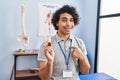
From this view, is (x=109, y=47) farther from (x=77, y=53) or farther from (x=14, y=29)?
(x=14, y=29)

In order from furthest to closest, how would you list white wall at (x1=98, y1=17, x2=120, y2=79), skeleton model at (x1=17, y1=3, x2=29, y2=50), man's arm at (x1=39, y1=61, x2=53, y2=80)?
skeleton model at (x1=17, y1=3, x2=29, y2=50), white wall at (x1=98, y1=17, x2=120, y2=79), man's arm at (x1=39, y1=61, x2=53, y2=80)

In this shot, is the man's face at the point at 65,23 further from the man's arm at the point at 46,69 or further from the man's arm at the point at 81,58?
the man's arm at the point at 46,69

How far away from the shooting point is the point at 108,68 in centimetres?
261

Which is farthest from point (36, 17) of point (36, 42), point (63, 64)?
point (63, 64)

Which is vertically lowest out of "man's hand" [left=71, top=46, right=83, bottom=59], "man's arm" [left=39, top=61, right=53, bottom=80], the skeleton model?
"man's arm" [left=39, top=61, right=53, bottom=80]

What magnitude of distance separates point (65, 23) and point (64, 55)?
0.26m

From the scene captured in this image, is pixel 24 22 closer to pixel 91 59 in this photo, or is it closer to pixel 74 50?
pixel 91 59

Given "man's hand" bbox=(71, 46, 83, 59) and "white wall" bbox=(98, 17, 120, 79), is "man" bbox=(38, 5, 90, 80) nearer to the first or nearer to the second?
"man's hand" bbox=(71, 46, 83, 59)

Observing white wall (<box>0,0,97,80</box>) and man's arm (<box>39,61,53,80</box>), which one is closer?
man's arm (<box>39,61,53,80</box>)

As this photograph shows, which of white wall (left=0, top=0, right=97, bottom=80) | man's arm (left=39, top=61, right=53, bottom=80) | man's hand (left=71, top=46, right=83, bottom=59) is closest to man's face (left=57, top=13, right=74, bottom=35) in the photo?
man's hand (left=71, top=46, right=83, bottom=59)

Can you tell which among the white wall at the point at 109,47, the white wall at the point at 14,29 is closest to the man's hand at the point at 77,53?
the white wall at the point at 109,47

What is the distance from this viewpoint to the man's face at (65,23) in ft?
3.92

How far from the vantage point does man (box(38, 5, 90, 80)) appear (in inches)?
45.9

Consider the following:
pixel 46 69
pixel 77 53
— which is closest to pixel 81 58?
pixel 77 53
